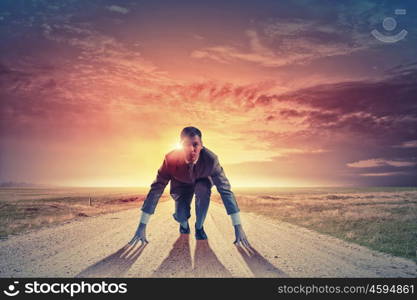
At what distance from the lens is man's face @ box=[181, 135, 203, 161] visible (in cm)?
598

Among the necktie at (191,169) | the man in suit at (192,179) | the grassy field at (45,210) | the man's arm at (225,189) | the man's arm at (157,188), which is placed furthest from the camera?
the grassy field at (45,210)

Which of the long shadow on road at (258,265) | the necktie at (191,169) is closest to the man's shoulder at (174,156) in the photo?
the necktie at (191,169)

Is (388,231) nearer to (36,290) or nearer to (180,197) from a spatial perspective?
(180,197)

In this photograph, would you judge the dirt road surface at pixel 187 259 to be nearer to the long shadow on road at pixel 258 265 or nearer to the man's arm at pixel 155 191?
the long shadow on road at pixel 258 265

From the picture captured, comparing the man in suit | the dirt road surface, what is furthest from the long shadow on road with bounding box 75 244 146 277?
the man in suit

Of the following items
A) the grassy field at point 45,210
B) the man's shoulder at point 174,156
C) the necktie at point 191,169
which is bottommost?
the grassy field at point 45,210

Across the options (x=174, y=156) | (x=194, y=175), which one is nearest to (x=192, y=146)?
(x=174, y=156)

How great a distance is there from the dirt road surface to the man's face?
1921 millimetres

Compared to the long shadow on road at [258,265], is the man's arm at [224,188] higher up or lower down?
higher up

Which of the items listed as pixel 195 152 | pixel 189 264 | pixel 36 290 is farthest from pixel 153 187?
pixel 36 290

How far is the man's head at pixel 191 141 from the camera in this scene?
Answer: 5984 mm

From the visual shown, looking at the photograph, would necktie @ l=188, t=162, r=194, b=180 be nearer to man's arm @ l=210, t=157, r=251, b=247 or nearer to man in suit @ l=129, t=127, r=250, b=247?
man in suit @ l=129, t=127, r=250, b=247

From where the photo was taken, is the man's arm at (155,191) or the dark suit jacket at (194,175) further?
the man's arm at (155,191)

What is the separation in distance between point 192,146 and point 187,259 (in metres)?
2.06
